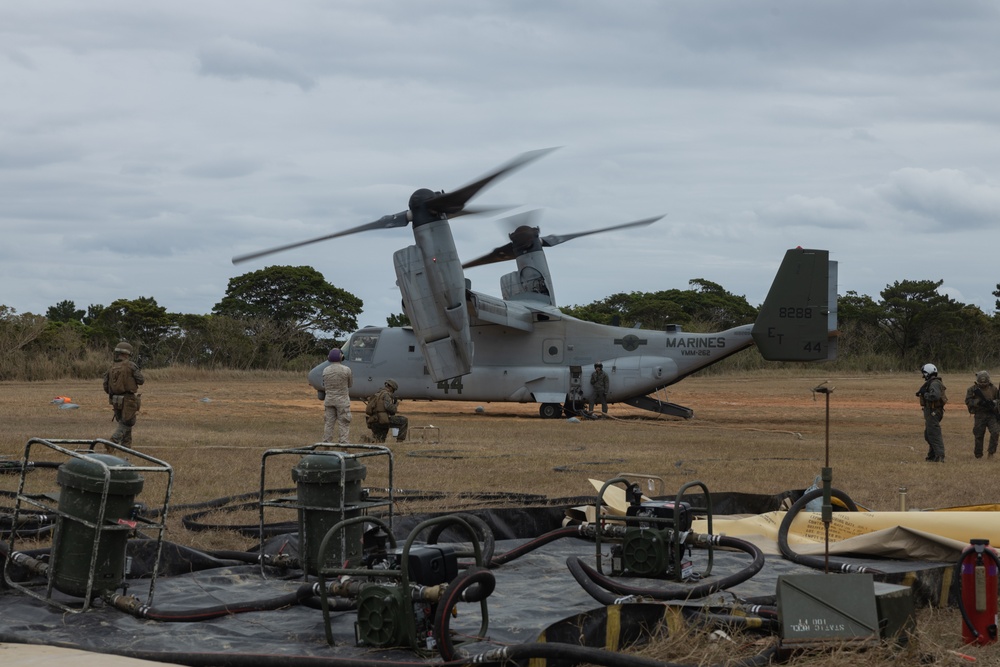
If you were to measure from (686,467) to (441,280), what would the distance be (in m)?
7.86

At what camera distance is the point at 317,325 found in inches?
2234

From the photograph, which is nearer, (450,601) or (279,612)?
(450,601)

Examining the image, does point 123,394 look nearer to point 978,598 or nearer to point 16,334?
point 978,598

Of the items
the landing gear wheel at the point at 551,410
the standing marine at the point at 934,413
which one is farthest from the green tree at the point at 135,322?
the standing marine at the point at 934,413

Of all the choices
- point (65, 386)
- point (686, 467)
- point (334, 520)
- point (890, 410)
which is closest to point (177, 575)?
point (334, 520)

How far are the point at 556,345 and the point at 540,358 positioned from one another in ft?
1.62

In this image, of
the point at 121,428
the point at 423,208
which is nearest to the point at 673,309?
the point at 423,208

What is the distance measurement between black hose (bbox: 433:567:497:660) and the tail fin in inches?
730

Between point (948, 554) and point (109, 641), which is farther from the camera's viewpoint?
point (948, 554)

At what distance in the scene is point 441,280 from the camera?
20.4 m

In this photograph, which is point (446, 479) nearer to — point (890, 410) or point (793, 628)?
point (793, 628)

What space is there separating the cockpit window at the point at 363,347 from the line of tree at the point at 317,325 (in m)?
21.1

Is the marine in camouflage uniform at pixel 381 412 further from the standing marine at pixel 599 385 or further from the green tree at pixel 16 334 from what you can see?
the green tree at pixel 16 334

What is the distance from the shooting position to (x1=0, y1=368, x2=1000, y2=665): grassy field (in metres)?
12.0
